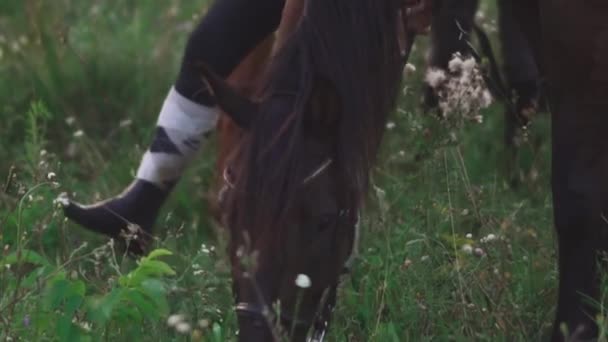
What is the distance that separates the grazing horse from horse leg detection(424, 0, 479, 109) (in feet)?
3.68

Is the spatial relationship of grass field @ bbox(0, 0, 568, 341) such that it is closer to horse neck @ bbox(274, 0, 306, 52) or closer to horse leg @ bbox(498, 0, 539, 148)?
horse leg @ bbox(498, 0, 539, 148)

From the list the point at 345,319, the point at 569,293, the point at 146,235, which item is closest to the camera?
the point at 569,293

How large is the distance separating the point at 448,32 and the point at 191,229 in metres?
0.94

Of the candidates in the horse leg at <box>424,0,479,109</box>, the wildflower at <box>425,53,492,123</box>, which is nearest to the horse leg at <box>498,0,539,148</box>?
the horse leg at <box>424,0,479,109</box>

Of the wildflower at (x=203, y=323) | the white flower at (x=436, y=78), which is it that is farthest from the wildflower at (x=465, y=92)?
the wildflower at (x=203, y=323)

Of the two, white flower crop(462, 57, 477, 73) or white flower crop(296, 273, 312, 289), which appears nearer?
white flower crop(296, 273, 312, 289)

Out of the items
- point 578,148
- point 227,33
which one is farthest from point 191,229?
point 578,148

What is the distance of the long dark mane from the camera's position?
2562mm

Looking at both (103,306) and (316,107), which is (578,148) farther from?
(103,306)

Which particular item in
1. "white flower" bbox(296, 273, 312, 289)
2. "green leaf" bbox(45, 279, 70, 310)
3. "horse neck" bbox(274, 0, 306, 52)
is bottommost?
"green leaf" bbox(45, 279, 70, 310)

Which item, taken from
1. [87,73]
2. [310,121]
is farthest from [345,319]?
[87,73]

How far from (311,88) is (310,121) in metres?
0.06

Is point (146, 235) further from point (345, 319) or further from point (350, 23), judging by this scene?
point (350, 23)

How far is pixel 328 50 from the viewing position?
263 cm
